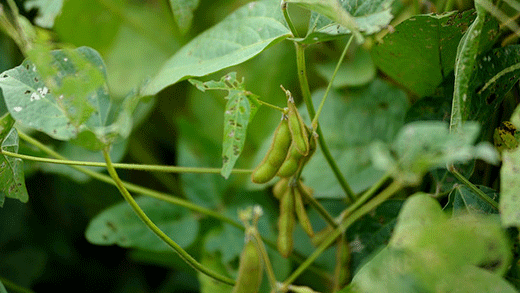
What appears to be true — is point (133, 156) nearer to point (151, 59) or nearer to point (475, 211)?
point (151, 59)

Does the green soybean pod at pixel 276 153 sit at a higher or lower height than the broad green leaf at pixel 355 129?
higher

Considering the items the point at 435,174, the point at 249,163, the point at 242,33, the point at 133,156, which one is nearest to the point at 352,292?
the point at 435,174

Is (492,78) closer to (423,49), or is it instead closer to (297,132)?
(423,49)

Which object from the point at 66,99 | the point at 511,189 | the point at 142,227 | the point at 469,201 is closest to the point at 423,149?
the point at 511,189

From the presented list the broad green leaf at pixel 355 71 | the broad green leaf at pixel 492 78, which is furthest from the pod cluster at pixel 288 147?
the broad green leaf at pixel 355 71

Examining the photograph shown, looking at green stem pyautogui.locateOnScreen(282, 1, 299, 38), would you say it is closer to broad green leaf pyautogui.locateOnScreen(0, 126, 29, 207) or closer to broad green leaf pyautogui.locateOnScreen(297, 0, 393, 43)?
broad green leaf pyautogui.locateOnScreen(297, 0, 393, 43)

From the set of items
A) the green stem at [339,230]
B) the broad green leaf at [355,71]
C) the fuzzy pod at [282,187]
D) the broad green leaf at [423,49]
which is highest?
the broad green leaf at [423,49]

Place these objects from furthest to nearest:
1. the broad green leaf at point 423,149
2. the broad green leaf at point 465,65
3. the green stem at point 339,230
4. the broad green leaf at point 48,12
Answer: the broad green leaf at point 48,12 → the green stem at point 339,230 → the broad green leaf at point 465,65 → the broad green leaf at point 423,149

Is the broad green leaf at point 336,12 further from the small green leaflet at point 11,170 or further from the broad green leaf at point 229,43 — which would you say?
the small green leaflet at point 11,170
